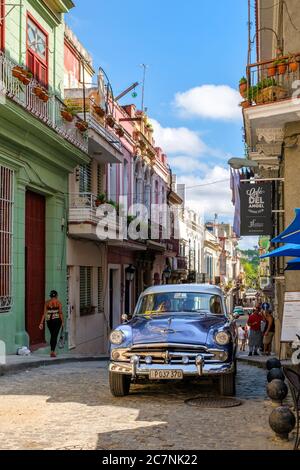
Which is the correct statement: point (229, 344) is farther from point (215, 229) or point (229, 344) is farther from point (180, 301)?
point (215, 229)

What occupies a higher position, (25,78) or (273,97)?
(25,78)

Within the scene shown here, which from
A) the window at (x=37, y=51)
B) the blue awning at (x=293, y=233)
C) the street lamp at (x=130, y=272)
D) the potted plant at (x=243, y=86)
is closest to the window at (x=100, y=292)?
the street lamp at (x=130, y=272)

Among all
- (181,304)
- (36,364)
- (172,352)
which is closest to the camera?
(172,352)

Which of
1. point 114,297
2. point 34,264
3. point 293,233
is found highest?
point 293,233

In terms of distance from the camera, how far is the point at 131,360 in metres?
8.18

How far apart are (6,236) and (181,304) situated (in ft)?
17.7

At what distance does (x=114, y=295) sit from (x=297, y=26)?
14.8 metres

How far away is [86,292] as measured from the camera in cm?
2055

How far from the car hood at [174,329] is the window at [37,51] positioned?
9.16 m

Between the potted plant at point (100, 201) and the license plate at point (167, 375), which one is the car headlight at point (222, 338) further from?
the potted plant at point (100, 201)

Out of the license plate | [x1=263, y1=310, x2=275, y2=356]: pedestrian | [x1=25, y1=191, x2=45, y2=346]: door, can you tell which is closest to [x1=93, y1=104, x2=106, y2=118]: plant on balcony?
[x1=25, y1=191, x2=45, y2=346]: door

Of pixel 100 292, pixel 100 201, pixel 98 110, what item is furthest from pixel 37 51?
pixel 100 292

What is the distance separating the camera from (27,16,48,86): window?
1556 centimetres

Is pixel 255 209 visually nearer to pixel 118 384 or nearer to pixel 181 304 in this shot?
pixel 181 304
